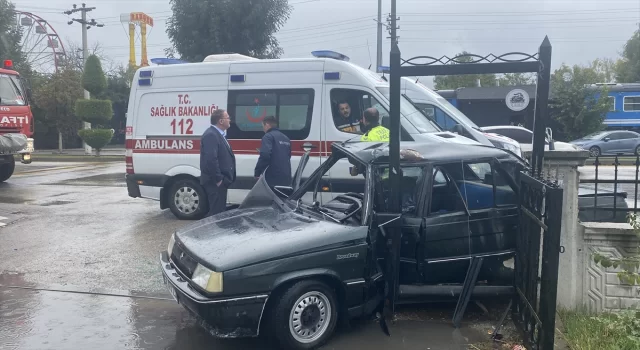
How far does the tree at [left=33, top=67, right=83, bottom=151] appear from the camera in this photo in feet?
109

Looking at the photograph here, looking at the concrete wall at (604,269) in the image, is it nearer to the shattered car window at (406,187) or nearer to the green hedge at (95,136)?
the shattered car window at (406,187)

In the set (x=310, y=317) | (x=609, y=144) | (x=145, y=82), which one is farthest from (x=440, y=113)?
(x=609, y=144)

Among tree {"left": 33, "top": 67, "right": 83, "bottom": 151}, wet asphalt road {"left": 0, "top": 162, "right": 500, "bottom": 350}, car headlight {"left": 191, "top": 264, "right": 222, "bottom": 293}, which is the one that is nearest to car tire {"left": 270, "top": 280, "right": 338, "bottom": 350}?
wet asphalt road {"left": 0, "top": 162, "right": 500, "bottom": 350}

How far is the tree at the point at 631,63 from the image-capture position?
177 feet

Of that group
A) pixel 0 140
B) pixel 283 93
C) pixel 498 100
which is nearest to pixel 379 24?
pixel 498 100

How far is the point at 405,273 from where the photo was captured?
537 cm

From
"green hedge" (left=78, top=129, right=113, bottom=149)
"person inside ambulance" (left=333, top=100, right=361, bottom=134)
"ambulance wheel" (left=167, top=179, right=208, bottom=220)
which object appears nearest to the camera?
"person inside ambulance" (left=333, top=100, right=361, bottom=134)

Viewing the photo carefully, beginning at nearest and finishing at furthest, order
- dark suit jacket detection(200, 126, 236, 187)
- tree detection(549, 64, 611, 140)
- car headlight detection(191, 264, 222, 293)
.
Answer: car headlight detection(191, 264, 222, 293), dark suit jacket detection(200, 126, 236, 187), tree detection(549, 64, 611, 140)

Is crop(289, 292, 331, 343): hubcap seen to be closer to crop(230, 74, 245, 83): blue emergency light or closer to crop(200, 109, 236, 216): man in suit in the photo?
crop(200, 109, 236, 216): man in suit

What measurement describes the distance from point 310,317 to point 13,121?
12.7 metres

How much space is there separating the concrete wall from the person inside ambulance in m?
4.08

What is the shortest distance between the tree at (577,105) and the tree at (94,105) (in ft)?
73.2

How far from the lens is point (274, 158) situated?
8.29 metres

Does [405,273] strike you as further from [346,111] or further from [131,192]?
[131,192]
